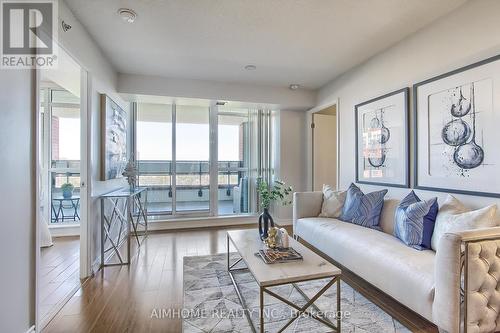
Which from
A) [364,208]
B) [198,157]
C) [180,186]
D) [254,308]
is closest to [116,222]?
[180,186]

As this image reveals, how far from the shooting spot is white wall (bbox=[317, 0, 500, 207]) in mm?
2006

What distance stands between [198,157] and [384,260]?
3.70 m

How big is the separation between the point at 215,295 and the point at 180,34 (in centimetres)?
262

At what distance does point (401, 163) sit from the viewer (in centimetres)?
280

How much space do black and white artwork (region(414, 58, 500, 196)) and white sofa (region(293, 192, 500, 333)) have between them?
0.69 meters

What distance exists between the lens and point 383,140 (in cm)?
307

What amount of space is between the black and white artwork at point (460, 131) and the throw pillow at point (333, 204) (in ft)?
3.09

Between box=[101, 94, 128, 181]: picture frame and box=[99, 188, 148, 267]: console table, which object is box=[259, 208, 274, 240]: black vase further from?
box=[101, 94, 128, 181]: picture frame

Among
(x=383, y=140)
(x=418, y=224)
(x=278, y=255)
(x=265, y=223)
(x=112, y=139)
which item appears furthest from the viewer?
(x=112, y=139)

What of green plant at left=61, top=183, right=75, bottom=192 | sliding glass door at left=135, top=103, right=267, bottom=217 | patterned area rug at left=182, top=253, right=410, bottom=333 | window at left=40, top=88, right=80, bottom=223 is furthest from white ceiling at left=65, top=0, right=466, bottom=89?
patterned area rug at left=182, top=253, right=410, bottom=333

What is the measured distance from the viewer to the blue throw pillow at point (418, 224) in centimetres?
206

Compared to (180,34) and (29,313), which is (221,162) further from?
(29,313)

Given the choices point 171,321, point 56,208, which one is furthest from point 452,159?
point 56,208

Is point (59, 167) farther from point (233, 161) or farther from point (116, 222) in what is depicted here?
point (233, 161)
